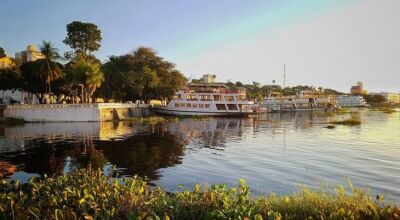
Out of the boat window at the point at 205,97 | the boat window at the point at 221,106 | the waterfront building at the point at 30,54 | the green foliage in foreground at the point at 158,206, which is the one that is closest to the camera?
the green foliage in foreground at the point at 158,206

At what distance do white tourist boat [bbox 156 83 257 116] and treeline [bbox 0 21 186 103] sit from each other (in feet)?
24.4

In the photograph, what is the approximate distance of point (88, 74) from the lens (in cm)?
7138

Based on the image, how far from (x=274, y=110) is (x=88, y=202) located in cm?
13231

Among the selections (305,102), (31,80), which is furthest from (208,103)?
(305,102)

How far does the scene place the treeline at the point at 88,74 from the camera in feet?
Result: 239

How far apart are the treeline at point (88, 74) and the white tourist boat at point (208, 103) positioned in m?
7.45

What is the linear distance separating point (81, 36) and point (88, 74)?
32085mm

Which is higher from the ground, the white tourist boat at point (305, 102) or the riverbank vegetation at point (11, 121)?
the white tourist boat at point (305, 102)

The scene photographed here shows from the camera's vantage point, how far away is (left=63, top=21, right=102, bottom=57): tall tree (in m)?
98.0

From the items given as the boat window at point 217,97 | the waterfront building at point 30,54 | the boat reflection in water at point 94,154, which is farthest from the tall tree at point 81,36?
the boat reflection in water at point 94,154

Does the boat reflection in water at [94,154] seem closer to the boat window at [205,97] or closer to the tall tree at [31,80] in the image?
the tall tree at [31,80]

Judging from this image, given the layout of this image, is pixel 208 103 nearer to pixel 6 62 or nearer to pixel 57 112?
pixel 57 112

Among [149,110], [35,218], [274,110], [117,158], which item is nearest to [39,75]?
[149,110]

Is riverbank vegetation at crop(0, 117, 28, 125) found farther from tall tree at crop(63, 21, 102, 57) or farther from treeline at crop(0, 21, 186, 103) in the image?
tall tree at crop(63, 21, 102, 57)
